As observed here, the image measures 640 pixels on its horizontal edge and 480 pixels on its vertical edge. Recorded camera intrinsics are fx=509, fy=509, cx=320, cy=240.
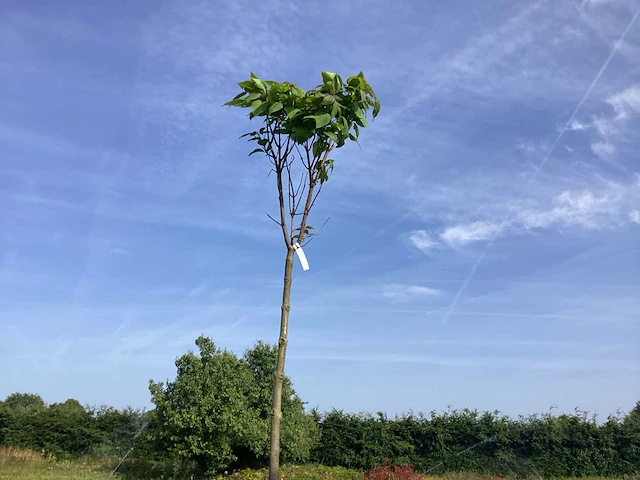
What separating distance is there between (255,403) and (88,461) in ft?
22.1

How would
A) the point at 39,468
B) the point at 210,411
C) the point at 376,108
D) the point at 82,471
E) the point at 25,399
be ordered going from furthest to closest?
the point at 25,399, the point at 39,468, the point at 82,471, the point at 210,411, the point at 376,108

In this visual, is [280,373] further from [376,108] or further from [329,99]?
[376,108]

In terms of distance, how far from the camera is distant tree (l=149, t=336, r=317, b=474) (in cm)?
1114

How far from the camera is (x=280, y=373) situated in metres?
3.25

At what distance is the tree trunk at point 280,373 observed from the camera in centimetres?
311

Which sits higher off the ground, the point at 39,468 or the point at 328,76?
the point at 328,76

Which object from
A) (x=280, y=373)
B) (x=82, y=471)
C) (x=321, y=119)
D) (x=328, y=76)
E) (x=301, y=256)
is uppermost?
(x=328, y=76)

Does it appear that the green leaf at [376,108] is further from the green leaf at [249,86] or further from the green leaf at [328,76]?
the green leaf at [249,86]

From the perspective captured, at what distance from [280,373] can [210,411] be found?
8.99 meters

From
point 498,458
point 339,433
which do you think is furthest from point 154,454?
point 498,458

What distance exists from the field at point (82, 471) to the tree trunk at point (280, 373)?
28.3 feet

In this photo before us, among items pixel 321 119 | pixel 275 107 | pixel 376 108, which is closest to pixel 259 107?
pixel 275 107

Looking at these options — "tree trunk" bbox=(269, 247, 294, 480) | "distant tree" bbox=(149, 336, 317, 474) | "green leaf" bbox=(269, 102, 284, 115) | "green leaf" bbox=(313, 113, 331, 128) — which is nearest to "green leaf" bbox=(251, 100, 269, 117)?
"green leaf" bbox=(269, 102, 284, 115)

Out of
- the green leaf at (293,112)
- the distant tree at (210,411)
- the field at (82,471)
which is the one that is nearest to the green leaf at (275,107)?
the green leaf at (293,112)
